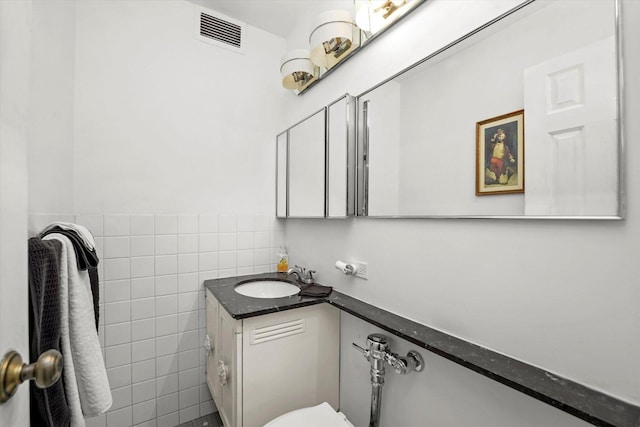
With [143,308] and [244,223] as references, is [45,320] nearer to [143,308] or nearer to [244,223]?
[143,308]

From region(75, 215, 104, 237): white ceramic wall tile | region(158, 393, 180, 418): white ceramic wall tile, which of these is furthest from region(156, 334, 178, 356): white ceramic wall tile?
region(75, 215, 104, 237): white ceramic wall tile

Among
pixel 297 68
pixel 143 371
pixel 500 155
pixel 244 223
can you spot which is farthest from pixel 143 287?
pixel 500 155

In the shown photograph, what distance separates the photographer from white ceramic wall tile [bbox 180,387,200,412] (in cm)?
164

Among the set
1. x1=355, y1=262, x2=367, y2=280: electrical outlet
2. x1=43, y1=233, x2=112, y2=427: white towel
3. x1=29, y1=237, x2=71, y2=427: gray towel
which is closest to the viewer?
x1=29, y1=237, x2=71, y2=427: gray towel

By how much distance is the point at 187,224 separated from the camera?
168 centimetres

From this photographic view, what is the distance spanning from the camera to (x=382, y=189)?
122 centimetres

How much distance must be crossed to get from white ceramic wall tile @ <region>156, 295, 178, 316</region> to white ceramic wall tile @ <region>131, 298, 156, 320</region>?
0.08 ft

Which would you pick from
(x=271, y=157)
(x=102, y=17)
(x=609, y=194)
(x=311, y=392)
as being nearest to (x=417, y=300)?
(x=609, y=194)

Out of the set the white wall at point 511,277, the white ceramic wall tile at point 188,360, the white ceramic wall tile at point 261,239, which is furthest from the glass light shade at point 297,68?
the white ceramic wall tile at point 188,360

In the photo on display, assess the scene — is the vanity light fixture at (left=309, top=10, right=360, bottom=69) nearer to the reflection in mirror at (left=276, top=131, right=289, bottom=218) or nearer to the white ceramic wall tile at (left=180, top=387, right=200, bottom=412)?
the reflection in mirror at (left=276, top=131, right=289, bottom=218)

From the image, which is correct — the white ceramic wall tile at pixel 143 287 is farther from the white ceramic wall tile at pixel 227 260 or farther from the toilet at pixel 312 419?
the toilet at pixel 312 419

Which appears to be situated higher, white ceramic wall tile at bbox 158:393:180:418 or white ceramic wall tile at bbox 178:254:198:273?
white ceramic wall tile at bbox 178:254:198:273

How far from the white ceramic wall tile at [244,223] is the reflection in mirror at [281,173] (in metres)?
0.20

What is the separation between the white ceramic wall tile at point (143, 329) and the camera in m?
1.52
